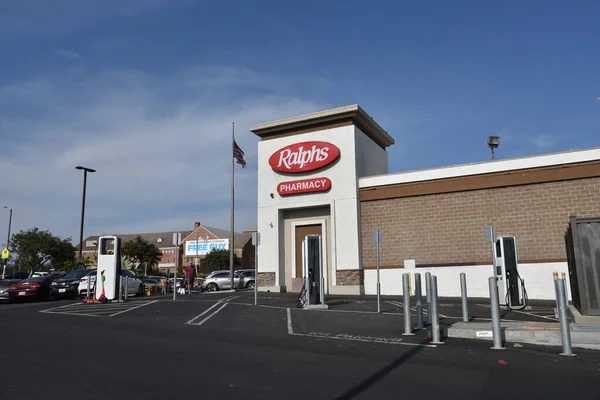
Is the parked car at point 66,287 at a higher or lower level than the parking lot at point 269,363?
higher

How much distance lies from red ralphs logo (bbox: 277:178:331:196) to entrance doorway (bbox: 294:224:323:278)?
1.91 meters

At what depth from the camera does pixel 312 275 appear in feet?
57.2

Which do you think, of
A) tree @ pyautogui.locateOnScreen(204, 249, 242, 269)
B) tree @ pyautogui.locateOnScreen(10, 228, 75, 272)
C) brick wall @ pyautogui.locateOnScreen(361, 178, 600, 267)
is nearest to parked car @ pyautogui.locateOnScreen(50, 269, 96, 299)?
brick wall @ pyautogui.locateOnScreen(361, 178, 600, 267)

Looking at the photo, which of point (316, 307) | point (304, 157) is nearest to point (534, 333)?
point (316, 307)

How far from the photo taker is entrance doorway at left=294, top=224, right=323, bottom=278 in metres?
25.8

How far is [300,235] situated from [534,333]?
17164 mm

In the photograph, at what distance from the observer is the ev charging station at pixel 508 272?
16.7 meters

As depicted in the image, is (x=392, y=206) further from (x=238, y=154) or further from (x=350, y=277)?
(x=238, y=154)

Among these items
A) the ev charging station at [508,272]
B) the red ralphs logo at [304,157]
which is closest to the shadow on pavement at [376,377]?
the ev charging station at [508,272]

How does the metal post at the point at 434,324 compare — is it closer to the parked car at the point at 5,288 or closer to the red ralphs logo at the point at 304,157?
the red ralphs logo at the point at 304,157

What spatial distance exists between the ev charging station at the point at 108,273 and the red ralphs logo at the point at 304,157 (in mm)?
9302

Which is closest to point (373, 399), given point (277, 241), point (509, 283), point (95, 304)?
point (509, 283)

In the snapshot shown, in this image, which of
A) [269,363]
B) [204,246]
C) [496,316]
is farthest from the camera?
[204,246]

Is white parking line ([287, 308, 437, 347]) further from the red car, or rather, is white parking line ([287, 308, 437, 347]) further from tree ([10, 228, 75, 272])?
tree ([10, 228, 75, 272])
